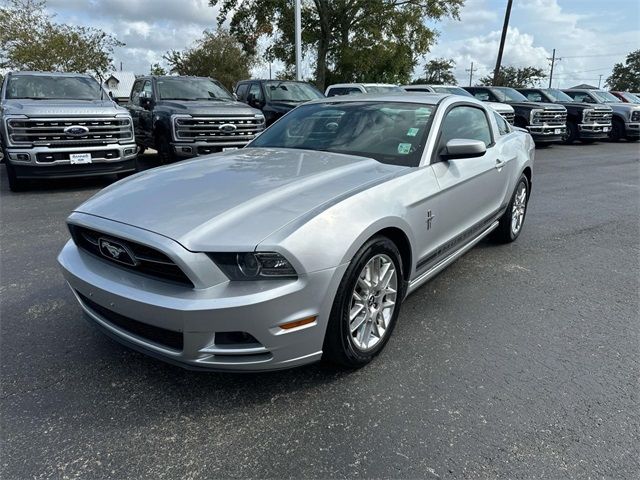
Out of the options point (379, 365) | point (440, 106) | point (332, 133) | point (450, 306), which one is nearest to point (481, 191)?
point (440, 106)

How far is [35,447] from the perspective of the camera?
2.14 metres

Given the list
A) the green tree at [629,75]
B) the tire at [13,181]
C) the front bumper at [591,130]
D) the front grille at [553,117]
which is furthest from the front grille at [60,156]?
the green tree at [629,75]

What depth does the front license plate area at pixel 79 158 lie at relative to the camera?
7.38 metres

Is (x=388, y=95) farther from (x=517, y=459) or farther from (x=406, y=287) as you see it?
(x=517, y=459)

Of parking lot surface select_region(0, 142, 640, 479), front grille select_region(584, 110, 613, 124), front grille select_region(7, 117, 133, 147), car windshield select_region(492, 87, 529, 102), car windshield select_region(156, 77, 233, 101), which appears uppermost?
car windshield select_region(492, 87, 529, 102)

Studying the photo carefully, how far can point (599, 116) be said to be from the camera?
17188 mm

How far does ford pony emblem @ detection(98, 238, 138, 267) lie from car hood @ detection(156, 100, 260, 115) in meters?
6.85

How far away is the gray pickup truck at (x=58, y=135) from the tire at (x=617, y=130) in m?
18.6

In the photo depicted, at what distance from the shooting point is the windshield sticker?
132 inches

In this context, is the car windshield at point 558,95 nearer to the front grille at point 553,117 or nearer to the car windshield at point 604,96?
the car windshield at point 604,96

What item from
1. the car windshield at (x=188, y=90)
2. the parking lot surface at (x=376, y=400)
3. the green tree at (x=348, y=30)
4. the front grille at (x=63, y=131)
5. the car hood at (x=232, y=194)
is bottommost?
the parking lot surface at (x=376, y=400)

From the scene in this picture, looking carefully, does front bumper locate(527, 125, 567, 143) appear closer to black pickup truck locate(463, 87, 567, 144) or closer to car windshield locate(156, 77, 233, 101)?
black pickup truck locate(463, 87, 567, 144)

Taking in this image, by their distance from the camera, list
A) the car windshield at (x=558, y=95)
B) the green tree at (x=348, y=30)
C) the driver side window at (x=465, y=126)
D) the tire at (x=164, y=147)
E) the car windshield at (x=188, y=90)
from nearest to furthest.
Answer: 1. the driver side window at (x=465, y=126)
2. the tire at (x=164, y=147)
3. the car windshield at (x=188, y=90)
4. the car windshield at (x=558, y=95)
5. the green tree at (x=348, y=30)

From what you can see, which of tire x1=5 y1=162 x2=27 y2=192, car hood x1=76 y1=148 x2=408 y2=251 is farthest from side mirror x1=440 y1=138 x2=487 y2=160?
tire x1=5 y1=162 x2=27 y2=192
